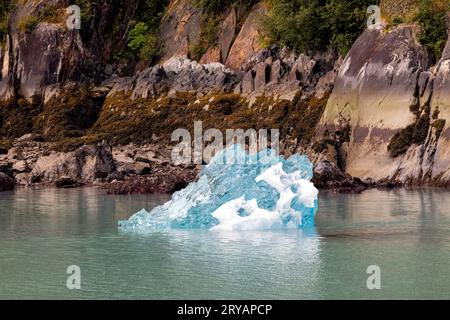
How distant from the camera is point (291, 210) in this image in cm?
3031

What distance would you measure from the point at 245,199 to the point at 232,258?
571 cm

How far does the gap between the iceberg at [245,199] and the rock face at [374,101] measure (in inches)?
935

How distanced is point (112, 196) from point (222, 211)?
1929 cm

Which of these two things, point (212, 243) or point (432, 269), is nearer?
point (432, 269)

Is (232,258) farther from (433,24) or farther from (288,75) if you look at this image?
(288,75)

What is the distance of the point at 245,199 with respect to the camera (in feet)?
98.8

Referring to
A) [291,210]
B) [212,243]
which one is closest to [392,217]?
[291,210]

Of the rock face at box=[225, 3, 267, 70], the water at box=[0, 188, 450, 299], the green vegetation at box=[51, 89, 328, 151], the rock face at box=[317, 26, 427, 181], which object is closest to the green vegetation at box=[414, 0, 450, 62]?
the rock face at box=[317, 26, 427, 181]

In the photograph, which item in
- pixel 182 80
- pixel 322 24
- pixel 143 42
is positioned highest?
pixel 143 42

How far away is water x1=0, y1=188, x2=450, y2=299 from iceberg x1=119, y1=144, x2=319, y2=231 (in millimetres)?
739

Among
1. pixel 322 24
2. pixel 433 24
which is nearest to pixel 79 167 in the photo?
pixel 322 24

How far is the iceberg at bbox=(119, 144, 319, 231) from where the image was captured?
30.0 meters
